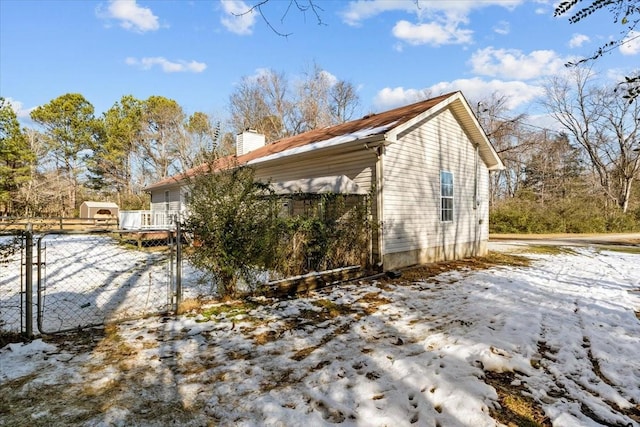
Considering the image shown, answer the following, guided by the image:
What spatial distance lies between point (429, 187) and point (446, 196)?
3.29 feet

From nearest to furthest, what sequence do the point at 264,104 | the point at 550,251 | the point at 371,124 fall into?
the point at 371,124 → the point at 550,251 → the point at 264,104

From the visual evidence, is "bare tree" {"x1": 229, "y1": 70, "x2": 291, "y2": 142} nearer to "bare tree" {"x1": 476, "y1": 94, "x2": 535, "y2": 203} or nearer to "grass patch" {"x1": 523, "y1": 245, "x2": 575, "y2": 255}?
"bare tree" {"x1": 476, "y1": 94, "x2": 535, "y2": 203}

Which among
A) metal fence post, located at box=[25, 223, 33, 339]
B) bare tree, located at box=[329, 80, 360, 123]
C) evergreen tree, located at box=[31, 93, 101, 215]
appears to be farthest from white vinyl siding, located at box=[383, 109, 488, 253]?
evergreen tree, located at box=[31, 93, 101, 215]

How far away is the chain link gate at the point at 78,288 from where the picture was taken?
382 cm

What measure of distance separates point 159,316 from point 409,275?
17.1 ft

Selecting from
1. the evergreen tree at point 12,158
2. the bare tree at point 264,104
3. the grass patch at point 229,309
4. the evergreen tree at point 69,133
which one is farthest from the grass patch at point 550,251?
the evergreen tree at point 69,133

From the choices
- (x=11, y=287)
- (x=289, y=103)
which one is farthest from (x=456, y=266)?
(x=289, y=103)

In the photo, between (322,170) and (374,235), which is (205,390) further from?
(322,170)

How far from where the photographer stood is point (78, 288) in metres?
Result: 6.34

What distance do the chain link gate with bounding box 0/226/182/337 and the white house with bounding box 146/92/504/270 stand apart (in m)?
2.08

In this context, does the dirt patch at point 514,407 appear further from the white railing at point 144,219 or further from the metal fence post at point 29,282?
the white railing at point 144,219

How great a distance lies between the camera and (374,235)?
25.6 ft

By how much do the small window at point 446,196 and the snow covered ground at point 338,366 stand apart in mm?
4733

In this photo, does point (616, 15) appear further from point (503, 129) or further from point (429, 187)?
Result: point (503, 129)
